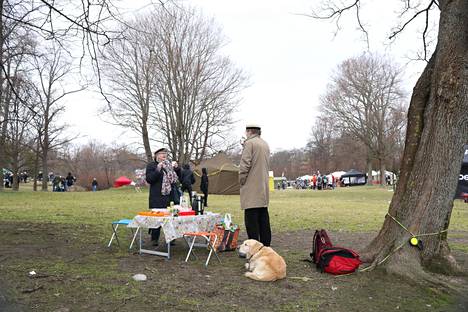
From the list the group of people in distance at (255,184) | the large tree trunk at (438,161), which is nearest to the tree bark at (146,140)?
the group of people in distance at (255,184)

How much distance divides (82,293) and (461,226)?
33.0 ft

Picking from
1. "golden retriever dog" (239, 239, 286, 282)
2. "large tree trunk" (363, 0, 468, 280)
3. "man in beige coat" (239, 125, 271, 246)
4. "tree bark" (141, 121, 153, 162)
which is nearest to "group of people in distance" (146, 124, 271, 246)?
"man in beige coat" (239, 125, 271, 246)

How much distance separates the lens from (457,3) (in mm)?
5609

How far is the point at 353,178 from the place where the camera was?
6412 centimetres

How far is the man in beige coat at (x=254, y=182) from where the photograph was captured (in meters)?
6.26

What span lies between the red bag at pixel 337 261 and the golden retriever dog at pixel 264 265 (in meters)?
0.64

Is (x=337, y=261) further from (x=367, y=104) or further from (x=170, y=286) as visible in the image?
(x=367, y=104)

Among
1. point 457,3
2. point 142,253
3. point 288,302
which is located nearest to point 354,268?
point 288,302

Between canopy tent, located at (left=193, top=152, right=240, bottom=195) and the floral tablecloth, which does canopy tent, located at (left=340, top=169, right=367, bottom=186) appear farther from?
the floral tablecloth

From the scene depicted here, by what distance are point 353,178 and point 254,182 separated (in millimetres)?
60448

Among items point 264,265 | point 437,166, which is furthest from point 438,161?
point 264,265

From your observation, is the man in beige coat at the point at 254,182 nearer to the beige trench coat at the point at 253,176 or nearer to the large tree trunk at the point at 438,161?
the beige trench coat at the point at 253,176

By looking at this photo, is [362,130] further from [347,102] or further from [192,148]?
[192,148]

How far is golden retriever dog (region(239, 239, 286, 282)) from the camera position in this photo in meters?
5.16
